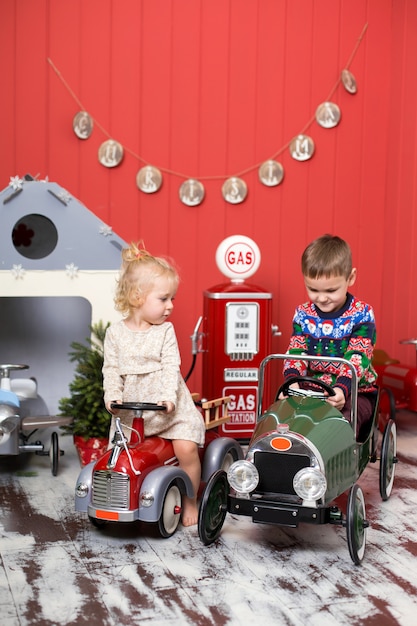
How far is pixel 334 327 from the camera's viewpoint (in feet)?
10.3

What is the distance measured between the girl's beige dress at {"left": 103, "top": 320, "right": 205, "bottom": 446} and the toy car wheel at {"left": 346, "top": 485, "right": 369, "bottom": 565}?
Answer: 2.27 feet

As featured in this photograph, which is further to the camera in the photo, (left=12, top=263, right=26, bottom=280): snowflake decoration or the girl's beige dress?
(left=12, top=263, right=26, bottom=280): snowflake decoration

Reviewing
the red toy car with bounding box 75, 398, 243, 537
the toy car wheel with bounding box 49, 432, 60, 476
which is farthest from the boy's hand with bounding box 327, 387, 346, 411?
the toy car wheel with bounding box 49, 432, 60, 476

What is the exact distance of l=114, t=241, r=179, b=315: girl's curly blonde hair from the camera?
307 cm

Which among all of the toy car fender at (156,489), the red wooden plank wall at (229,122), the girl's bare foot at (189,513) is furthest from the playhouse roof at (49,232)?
the toy car fender at (156,489)

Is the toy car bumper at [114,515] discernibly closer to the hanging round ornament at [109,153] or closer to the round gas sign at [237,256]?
the round gas sign at [237,256]

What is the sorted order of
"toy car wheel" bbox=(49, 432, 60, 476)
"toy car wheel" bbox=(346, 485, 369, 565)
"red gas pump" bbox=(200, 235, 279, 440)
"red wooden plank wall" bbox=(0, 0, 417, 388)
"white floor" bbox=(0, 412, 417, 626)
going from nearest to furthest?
"white floor" bbox=(0, 412, 417, 626) → "toy car wheel" bbox=(346, 485, 369, 565) → "toy car wheel" bbox=(49, 432, 60, 476) → "red gas pump" bbox=(200, 235, 279, 440) → "red wooden plank wall" bbox=(0, 0, 417, 388)

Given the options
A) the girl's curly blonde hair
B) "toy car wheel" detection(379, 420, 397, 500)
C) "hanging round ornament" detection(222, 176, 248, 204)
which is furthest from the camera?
"hanging round ornament" detection(222, 176, 248, 204)

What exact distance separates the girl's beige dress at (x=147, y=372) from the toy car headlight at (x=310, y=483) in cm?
61

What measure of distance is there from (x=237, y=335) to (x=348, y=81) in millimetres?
1831

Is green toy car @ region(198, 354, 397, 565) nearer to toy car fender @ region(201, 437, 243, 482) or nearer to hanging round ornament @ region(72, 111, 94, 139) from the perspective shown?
toy car fender @ region(201, 437, 243, 482)

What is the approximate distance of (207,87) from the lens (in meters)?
4.73

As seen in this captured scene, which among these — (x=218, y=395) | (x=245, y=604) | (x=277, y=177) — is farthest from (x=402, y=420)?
(x=245, y=604)

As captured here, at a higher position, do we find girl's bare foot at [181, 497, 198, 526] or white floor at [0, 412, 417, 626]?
girl's bare foot at [181, 497, 198, 526]
